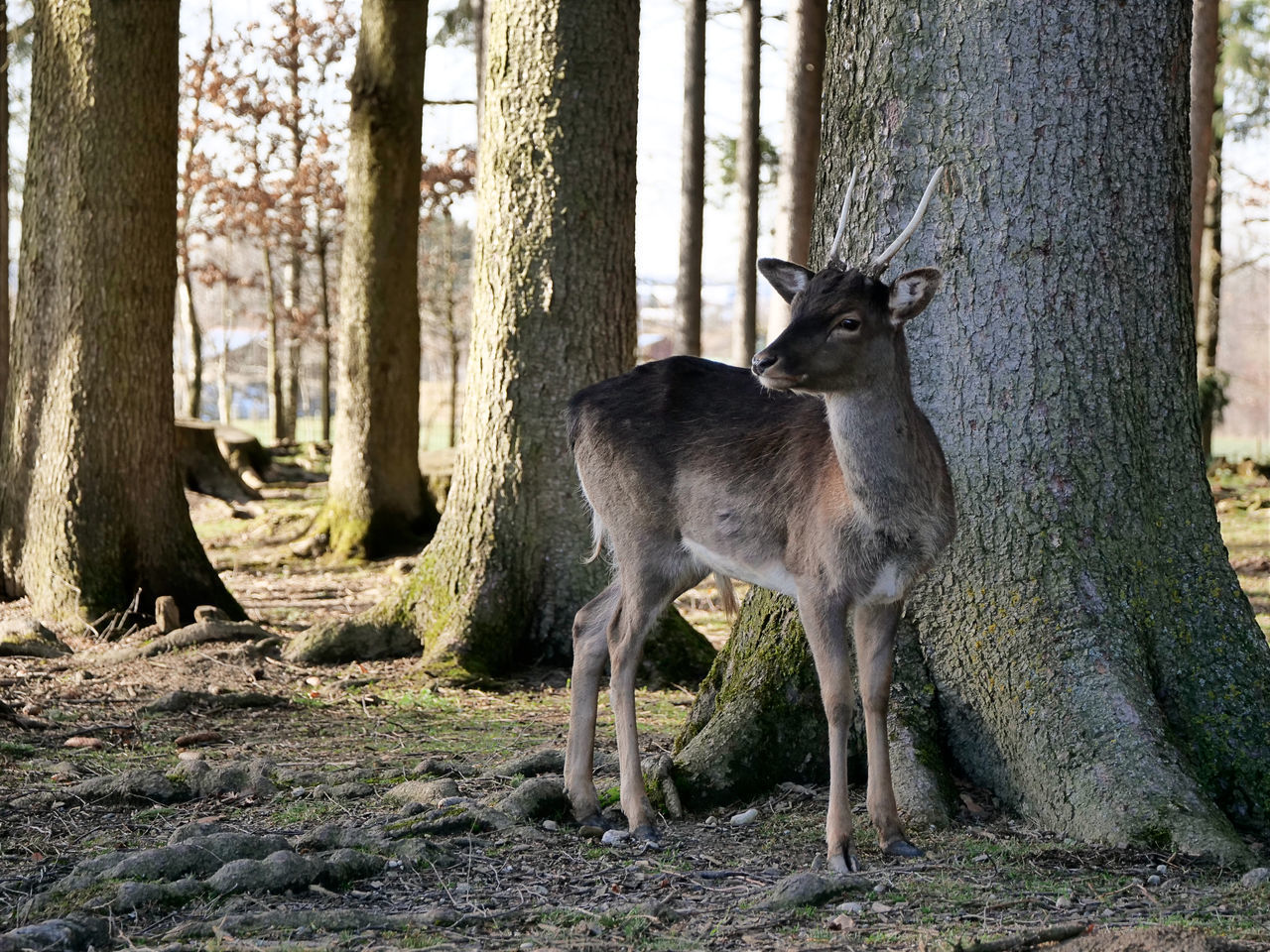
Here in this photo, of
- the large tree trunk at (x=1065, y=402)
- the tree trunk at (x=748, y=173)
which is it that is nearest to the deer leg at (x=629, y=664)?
the large tree trunk at (x=1065, y=402)

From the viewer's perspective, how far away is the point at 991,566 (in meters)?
4.81

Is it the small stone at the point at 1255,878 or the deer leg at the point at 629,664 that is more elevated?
the deer leg at the point at 629,664

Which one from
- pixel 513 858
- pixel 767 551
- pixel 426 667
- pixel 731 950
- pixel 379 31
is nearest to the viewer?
pixel 731 950

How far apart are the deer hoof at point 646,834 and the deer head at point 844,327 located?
→ 5.41 ft

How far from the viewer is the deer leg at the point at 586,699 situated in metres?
4.91

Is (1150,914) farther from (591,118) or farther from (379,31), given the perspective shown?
(379,31)

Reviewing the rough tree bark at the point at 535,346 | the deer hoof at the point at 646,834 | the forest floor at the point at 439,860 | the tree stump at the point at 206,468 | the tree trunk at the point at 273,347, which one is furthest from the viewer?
the tree trunk at the point at 273,347

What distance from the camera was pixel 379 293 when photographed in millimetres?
12945

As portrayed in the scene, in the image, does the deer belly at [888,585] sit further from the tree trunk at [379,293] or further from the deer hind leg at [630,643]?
the tree trunk at [379,293]

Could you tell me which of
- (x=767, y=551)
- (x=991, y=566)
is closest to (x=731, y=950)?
(x=767, y=551)

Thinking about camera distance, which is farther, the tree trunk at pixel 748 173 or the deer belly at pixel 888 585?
the tree trunk at pixel 748 173

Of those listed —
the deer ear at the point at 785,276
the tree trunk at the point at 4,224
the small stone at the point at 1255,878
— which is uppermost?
the tree trunk at the point at 4,224

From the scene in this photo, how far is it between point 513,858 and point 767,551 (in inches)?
53.3

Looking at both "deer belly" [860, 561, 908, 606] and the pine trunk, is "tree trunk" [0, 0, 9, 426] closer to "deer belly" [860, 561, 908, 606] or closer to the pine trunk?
the pine trunk
